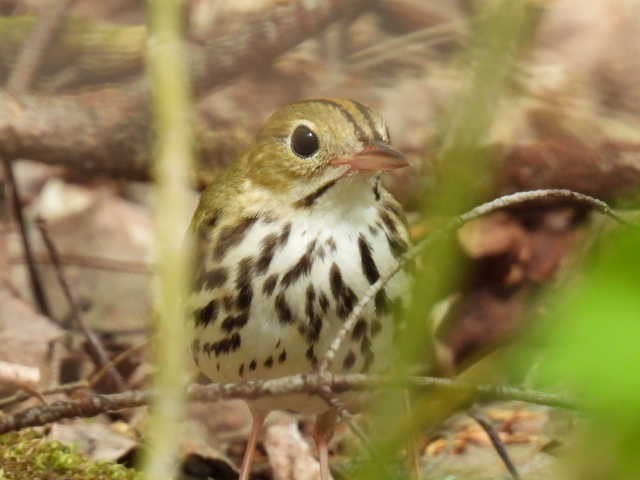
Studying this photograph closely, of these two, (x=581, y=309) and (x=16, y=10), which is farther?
(x=16, y=10)

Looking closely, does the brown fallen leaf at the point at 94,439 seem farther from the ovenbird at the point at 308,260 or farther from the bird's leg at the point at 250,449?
the ovenbird at the point at 308,260

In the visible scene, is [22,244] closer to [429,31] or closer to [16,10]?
[16,10]

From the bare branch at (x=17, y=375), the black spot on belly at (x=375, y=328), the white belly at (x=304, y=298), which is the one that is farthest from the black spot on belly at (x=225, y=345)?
the bare branch at (x=17, y=375)

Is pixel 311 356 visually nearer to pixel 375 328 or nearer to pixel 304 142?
pixel 375 328

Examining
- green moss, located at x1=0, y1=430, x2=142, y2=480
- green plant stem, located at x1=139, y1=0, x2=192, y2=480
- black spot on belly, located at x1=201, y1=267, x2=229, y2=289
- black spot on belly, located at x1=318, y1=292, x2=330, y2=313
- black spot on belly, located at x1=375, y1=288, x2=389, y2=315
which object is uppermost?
black spot on belly, located at x1=201, y1=267, x2=229, y2=289

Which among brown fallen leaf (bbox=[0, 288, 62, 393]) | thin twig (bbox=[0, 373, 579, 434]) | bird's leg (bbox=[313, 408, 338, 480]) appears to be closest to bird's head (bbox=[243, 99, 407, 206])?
bird's leg (bbox=[313, 408, 338, 480])

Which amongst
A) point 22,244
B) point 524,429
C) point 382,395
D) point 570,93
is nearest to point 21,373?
point 524,429

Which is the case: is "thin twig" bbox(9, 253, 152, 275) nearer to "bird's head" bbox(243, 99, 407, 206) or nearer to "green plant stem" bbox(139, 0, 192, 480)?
"bird's head" bbox(243, 99, 407, 206)

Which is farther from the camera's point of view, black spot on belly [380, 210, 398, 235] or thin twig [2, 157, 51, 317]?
thin twig [2, 157, 51, 317]

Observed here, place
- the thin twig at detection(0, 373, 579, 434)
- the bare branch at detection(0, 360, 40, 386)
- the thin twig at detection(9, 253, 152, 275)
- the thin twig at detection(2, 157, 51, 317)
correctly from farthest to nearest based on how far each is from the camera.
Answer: the thin twig at detection(9, 253, 152, 275), the thin twig at detection(2, 157, 51, 317), the bare branch at detection(0, 360, 40, 386), the thin twig at detection(0, 373, 579, 434)
